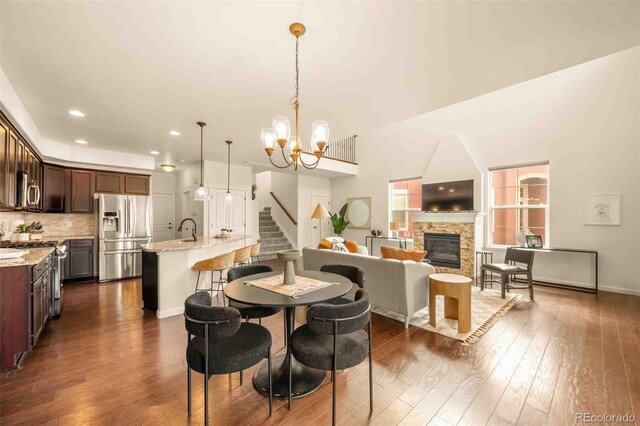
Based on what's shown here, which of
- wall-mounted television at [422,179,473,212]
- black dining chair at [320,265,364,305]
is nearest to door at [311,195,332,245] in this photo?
wall-mounted television at [422,179,473,212]

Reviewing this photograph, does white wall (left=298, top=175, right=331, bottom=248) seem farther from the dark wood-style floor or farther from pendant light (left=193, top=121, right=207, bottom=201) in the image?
the dark wood-style floor

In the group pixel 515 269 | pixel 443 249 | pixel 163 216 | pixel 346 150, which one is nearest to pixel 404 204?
pixel 443 249

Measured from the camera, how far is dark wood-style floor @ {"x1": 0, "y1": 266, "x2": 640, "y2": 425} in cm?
189

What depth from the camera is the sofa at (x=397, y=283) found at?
328cm

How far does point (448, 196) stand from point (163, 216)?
805 centimetres

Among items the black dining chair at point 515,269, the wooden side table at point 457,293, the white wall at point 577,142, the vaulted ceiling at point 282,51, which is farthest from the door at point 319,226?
the wooden side table at point 457,293

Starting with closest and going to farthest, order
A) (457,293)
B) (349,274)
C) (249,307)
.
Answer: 1. (249,307)
2. (349,274)
3. (457,293)

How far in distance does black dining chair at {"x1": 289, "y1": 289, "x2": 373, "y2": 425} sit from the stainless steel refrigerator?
17.9 feet

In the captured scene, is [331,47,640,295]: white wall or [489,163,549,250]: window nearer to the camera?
[331,47,640,295]: white wall

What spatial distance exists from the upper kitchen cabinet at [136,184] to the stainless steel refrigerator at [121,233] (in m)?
0.33

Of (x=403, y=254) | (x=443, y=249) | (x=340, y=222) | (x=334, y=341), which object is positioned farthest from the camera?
(x=340, y=222)

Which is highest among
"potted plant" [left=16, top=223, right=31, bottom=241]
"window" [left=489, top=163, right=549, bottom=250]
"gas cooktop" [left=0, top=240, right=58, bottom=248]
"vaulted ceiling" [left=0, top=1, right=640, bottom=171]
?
"vaulted ceiling" [left=0, top=1, right=640, bottom=171]

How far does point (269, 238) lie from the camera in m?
8.71

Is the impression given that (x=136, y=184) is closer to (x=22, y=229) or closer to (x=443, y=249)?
(x=22, y=229)
